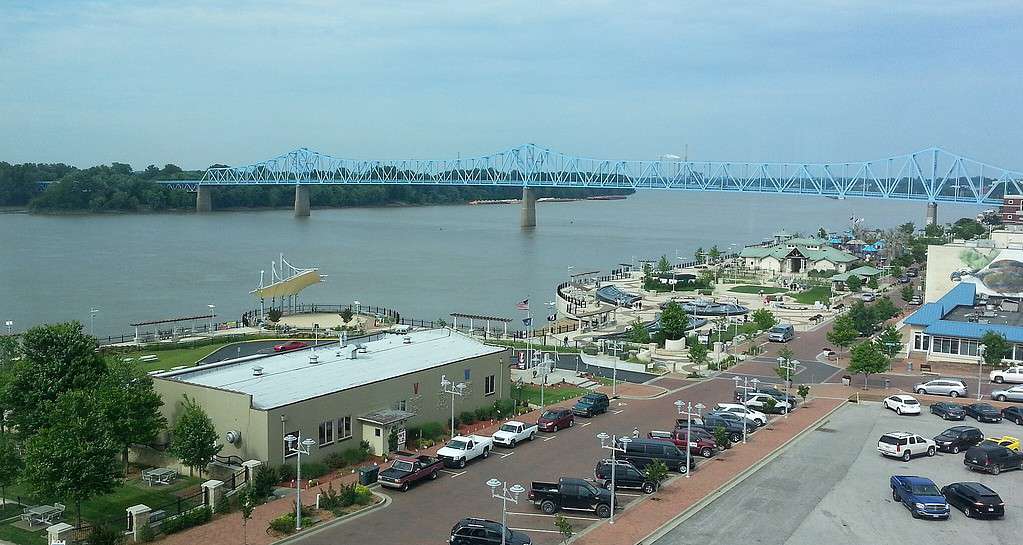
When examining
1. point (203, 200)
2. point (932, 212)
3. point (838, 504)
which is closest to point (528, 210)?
point (203, 200)

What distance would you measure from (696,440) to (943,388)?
741cm

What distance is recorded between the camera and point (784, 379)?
64.8 feet

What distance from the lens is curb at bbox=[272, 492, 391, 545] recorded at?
9859 millimetres

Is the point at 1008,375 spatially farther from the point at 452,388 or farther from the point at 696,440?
the point at 452,388

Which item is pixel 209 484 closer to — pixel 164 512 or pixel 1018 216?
pixel 164 512

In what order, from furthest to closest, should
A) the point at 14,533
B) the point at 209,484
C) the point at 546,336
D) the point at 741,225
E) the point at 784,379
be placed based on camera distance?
1. the point at 741,225
2. the point at 546,336
3. the point at 784,379
4. the point at 209,484
5. the point at 14,533

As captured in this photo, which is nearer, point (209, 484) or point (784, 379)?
point (209, 484)

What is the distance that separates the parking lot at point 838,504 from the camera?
10164 millimetres

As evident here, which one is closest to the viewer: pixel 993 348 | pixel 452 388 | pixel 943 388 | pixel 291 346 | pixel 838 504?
pixel 838 504

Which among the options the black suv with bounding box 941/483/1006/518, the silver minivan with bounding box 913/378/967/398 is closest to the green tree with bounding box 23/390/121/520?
the black suv with bounding box 941/483/1006/518

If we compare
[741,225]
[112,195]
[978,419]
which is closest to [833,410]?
[978,419]

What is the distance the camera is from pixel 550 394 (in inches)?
703

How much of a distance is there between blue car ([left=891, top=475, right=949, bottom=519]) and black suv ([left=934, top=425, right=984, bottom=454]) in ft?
8.66

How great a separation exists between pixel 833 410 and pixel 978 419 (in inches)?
93.2
